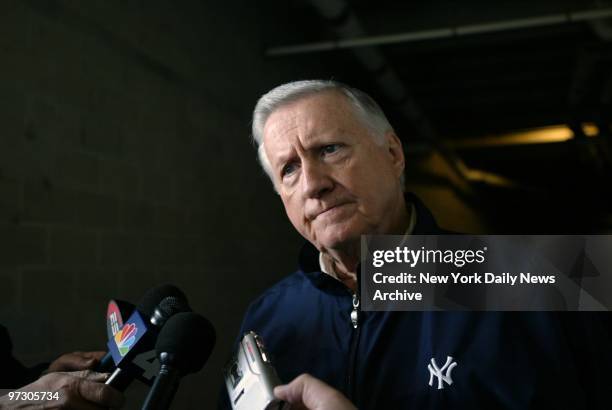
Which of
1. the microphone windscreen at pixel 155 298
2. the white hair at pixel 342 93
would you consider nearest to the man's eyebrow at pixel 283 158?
the white hair at pixel 342 93

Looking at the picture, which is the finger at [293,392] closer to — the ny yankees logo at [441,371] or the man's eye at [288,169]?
the ny yankees logo at [441,371]

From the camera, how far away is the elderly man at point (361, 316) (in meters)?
0.94

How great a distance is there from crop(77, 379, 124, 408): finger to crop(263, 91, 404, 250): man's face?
46 centimetres

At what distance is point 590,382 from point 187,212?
1.64 m

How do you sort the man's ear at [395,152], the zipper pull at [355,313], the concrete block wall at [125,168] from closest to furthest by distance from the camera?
the zipper pull at [355,313], the man's ear at [395,152], the concrete block wall at [125,168]

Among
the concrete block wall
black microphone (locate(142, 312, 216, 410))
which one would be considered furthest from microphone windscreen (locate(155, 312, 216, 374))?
the concrete block wall

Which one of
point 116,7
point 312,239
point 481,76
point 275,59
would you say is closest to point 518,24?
point 275,59

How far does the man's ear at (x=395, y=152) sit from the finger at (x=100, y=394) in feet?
2.29

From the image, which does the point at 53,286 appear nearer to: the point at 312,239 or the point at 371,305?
the point at 312,239

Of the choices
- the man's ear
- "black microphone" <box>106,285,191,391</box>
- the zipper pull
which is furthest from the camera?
the man's ear

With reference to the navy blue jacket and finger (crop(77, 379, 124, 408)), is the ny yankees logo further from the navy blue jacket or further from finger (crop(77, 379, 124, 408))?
finger (crop(77, 379, 124, 408))

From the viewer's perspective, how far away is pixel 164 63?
2.17 metres

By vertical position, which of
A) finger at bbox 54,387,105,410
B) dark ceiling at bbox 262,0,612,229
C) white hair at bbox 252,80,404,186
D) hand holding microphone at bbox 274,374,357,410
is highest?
dark ceiling at bbox 262,0,612,229

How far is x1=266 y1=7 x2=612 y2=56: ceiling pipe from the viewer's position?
8.17 ft
